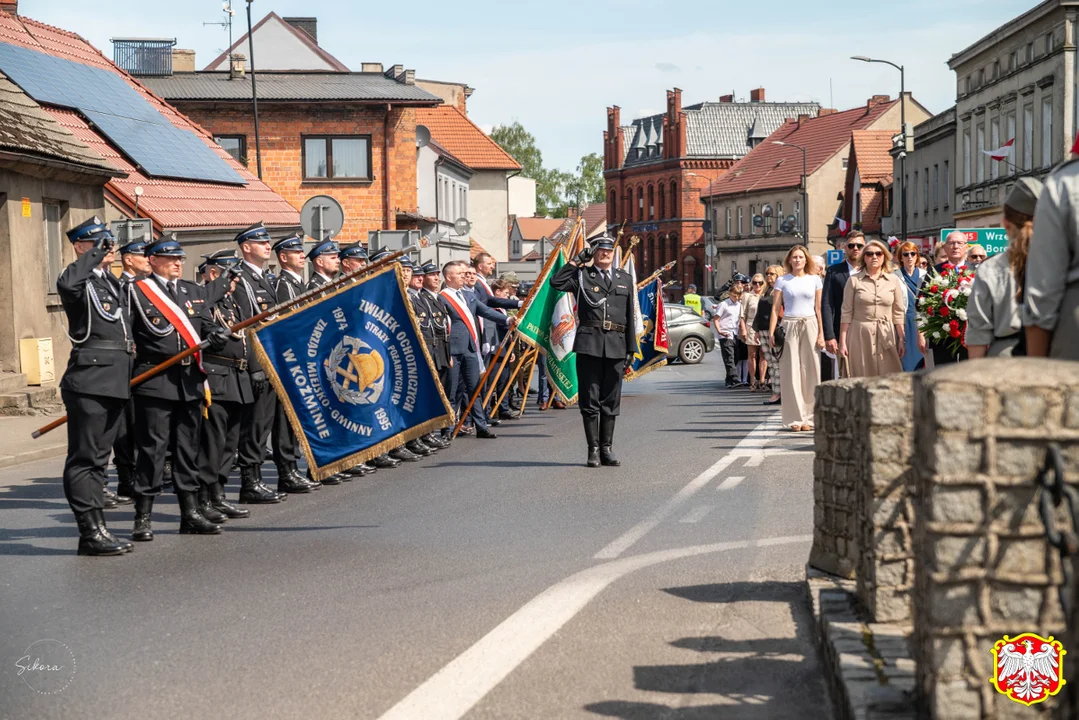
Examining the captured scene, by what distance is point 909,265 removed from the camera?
14.9m

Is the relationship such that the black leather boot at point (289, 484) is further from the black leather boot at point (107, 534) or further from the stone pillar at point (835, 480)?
the stone pillar at point (835, 480)

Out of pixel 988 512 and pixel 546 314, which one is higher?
pixel 546 314

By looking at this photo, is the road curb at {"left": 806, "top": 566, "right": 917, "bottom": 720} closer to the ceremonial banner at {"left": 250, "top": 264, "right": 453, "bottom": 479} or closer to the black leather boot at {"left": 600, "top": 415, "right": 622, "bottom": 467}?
the ceremonial banner at {"left": 250, "top": 264, "right": 453, "bottom": 479}

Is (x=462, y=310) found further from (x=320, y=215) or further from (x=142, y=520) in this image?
(x=142, y=520)

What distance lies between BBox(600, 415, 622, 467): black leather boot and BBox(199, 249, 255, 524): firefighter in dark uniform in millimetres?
3530

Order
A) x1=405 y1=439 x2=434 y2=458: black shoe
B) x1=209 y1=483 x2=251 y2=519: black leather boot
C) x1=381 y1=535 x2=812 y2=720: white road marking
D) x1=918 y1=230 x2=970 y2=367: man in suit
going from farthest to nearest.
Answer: x1=405 y1=439 x2=434 y2=458: black shoe → x1=918 y1=230 x2=970 y2=367: man in suit → x1=209 y1=483 x2=251 y2=519: black leather boot → x1=381 y1=535 x2=812 y2=720: white road marking

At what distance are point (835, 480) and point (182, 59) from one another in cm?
5408

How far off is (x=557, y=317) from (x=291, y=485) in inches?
223

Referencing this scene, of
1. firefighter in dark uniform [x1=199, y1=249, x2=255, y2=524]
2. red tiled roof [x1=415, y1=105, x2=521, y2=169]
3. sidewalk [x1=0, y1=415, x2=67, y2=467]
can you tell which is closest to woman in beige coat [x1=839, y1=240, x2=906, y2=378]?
firefighter in dark uniform [x1=199, y1=249, x2=255, y2=524]

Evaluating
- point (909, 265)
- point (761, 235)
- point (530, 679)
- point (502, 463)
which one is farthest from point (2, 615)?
point (761, 235)

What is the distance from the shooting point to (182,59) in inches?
2269

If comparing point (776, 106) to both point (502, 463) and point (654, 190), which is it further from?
point (502, 463)

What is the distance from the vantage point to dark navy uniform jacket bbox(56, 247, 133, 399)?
9.37m

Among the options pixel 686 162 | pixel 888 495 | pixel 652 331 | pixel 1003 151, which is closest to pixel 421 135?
pixel 1003 151
